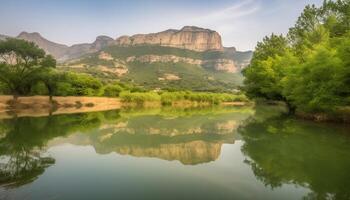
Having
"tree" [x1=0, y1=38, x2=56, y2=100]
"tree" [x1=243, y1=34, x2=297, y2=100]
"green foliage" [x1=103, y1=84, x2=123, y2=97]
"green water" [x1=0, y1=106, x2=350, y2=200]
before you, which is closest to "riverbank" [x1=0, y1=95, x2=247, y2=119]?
"tree" [x1=0, y1=38, x2=56, y2=100]

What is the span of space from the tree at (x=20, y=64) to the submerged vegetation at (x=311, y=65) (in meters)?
47.5

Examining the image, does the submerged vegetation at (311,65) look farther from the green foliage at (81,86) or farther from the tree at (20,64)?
the green foliage at (81,86)

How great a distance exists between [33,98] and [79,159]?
203ft

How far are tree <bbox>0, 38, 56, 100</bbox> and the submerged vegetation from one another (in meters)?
47.5

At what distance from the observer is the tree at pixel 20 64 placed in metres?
64.9

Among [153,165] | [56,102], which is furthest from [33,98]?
[153,165]

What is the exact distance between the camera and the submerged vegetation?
104 feet

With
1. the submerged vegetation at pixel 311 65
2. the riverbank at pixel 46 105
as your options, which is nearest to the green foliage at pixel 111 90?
the riverbank at pixel 46 105

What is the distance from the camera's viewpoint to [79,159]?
1664 centimetres

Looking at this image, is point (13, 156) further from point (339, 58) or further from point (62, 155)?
point (339, 58)

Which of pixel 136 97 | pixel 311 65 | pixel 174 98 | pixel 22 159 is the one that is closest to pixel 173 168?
pixel 22 159

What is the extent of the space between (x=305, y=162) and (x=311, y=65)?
23.4m

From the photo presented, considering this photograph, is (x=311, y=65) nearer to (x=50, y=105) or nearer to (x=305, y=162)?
(x=305, y=162)

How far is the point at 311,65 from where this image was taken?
36.0m
